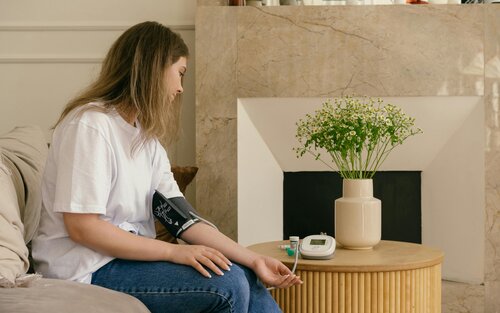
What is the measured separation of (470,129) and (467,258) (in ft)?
1.74

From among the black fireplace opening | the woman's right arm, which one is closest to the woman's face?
the woman's right arm

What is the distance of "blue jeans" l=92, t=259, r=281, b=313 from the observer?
154cm

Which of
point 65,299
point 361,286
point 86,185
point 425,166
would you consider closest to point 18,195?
point 86,185

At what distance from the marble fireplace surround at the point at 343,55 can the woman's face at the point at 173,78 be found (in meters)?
1.13

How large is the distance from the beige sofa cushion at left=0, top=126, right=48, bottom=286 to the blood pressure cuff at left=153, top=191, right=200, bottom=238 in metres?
0.31

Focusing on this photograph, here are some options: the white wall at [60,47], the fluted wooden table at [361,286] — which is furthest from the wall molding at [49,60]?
the fluted wooden table at [361,286]

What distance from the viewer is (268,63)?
2.97 meters

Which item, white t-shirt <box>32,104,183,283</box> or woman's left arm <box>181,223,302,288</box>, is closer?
white t-shirt <box>32,104,183,283</box>

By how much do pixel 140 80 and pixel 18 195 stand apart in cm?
44

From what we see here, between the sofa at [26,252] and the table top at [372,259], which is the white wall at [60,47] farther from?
the table top at [372,259]

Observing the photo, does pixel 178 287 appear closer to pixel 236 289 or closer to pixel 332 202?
pixel 236 289

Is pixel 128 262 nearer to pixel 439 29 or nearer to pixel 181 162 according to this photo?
pixel 181 162

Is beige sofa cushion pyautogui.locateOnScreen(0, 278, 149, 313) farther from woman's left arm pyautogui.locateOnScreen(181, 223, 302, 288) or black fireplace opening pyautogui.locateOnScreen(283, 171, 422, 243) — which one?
black fireplace opening pyautogui.locateOnScreen(283, 171, 422, 243)

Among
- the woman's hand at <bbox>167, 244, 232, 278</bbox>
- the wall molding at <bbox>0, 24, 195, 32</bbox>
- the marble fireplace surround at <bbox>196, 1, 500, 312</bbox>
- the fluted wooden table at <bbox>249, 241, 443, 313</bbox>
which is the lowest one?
the fluted wooden table at <bbox>249, 241, 443, 313</bbox>
